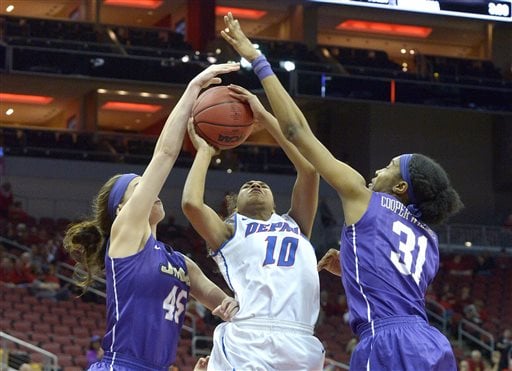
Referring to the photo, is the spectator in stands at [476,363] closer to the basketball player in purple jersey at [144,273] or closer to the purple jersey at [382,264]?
the purple jersey at [382,264]

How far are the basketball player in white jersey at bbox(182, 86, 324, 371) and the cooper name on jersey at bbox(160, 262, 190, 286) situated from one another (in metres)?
0.34

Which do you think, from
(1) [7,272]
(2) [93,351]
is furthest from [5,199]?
(2) [93,351]

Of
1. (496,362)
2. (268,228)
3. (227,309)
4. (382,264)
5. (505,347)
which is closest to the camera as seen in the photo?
(382,264)

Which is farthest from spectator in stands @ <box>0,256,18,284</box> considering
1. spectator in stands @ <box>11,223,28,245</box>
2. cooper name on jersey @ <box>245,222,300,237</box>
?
cooper name on jersey @ <box>245,222,300,237</box>

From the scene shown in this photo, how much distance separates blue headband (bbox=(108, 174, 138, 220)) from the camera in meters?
5.09

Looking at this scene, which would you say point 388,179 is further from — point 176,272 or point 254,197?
point 176,272

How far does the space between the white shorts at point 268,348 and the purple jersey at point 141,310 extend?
1.33 ft

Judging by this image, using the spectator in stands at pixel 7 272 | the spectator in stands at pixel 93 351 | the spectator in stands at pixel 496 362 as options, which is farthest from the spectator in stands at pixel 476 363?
the spectator in stands at pixel 7 272

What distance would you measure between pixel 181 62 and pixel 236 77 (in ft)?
5.05

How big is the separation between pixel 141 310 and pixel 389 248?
111cm

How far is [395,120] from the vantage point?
93.4 feet

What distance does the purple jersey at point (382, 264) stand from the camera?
4801 millimetres

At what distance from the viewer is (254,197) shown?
5.59 meters

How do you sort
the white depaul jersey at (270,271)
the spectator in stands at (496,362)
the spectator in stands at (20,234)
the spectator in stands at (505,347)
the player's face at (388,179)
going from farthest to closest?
the spectator in stands at (20,234) → the spectator in stands at (505,347) → the spectator in stands at (496,362) → the white depaul jersey at (270,271) → the player's face at (388,179)
